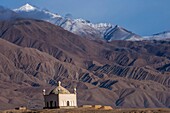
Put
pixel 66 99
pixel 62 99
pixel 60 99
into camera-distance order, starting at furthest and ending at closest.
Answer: pixel 66 99 → pixel 62 99 → pixel 60 99

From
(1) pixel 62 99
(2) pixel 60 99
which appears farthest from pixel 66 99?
(2) pixel 60 99

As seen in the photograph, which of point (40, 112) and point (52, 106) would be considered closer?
point (40, 112)

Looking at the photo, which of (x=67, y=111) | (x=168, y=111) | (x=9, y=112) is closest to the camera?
(x=168, y=111)

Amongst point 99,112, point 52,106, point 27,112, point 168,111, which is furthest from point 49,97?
→ point 168,111

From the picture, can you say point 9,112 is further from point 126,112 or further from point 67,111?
point 126,112

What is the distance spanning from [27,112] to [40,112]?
3222 millimetres

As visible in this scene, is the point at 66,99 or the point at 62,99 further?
the point at 66,99

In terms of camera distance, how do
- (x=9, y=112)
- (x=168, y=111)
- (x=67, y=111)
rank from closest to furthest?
(x=168, y=111) < (x=67, y=111) < (x=9, y=112)

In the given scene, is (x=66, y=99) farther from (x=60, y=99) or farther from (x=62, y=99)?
(x=60, y=99)

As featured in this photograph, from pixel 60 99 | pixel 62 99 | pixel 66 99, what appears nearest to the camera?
pixel 60 99

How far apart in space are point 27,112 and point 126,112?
12.5m

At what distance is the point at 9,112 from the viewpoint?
72.5m

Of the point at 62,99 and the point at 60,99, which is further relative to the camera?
the point at 62,99

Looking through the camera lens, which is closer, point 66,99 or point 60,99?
point 60,99
